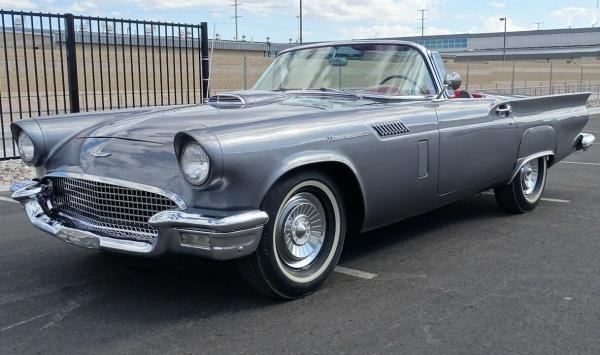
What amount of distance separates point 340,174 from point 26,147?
208 centimetres

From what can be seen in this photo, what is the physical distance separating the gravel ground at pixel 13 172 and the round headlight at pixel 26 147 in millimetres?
3841

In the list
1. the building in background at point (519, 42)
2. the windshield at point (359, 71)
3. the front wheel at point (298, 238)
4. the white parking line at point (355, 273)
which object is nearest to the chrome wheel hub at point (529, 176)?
the windshield at point (359, 71)

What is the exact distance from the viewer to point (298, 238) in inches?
138

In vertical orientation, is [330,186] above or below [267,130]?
below

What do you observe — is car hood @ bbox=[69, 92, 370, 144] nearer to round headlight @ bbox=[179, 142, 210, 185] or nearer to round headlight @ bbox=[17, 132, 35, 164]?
round headlight @ bbox=[179, 142, 210, 185]

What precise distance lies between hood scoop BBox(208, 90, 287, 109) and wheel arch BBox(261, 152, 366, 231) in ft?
2.81

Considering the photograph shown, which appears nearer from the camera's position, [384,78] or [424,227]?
[384,78]

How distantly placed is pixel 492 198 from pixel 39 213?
447 centimetres

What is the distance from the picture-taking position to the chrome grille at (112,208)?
10.6 ft

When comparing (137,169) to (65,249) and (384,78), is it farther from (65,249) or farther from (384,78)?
(384,78)

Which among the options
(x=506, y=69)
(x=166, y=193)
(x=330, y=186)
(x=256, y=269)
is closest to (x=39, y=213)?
(x=166, y=193)

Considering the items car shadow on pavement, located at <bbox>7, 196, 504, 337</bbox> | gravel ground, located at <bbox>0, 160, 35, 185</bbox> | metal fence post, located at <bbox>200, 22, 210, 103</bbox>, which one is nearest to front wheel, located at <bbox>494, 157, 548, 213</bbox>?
car shadow on pavement, located at <bbox>7, 196, 504, 337</bbox>

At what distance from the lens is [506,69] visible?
4353 centimetres

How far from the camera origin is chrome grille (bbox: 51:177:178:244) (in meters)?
3.23
